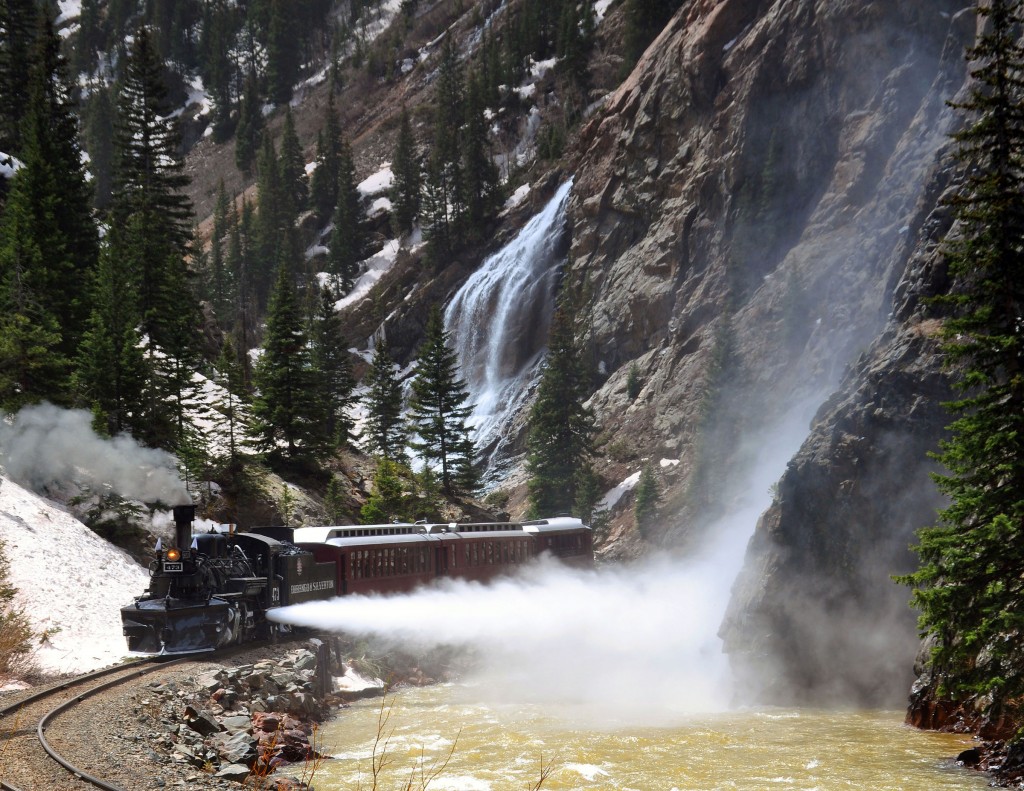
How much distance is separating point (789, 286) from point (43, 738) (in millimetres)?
48932

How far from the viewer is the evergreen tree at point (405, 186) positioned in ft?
333

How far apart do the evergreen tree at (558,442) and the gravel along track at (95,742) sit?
39.5 meters

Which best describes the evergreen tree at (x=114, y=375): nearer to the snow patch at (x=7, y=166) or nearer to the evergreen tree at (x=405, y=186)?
the snow patch at (x=7, y=166)

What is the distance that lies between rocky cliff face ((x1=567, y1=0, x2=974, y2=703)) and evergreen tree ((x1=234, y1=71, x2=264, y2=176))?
7273cm

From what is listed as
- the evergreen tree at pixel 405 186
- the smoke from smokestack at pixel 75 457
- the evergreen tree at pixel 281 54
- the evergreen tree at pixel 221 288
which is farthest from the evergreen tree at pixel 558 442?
the evergreen tree at pixel 281 54

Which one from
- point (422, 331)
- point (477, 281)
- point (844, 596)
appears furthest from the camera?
point (422, 331)

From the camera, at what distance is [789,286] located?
182ft

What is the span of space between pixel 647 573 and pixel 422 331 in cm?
4501

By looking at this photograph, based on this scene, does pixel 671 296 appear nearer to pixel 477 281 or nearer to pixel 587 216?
pixel 587 216

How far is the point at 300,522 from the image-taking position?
139 ft

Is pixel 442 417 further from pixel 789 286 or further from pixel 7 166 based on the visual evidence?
pixel 7 166

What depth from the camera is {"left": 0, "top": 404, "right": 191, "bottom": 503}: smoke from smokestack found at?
26.8 m

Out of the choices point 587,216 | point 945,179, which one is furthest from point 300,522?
point 587,216

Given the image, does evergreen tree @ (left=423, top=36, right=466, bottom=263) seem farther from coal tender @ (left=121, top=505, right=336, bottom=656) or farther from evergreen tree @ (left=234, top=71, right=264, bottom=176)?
coal tender @ (left=121, top=505, right=336, bottom=656)
